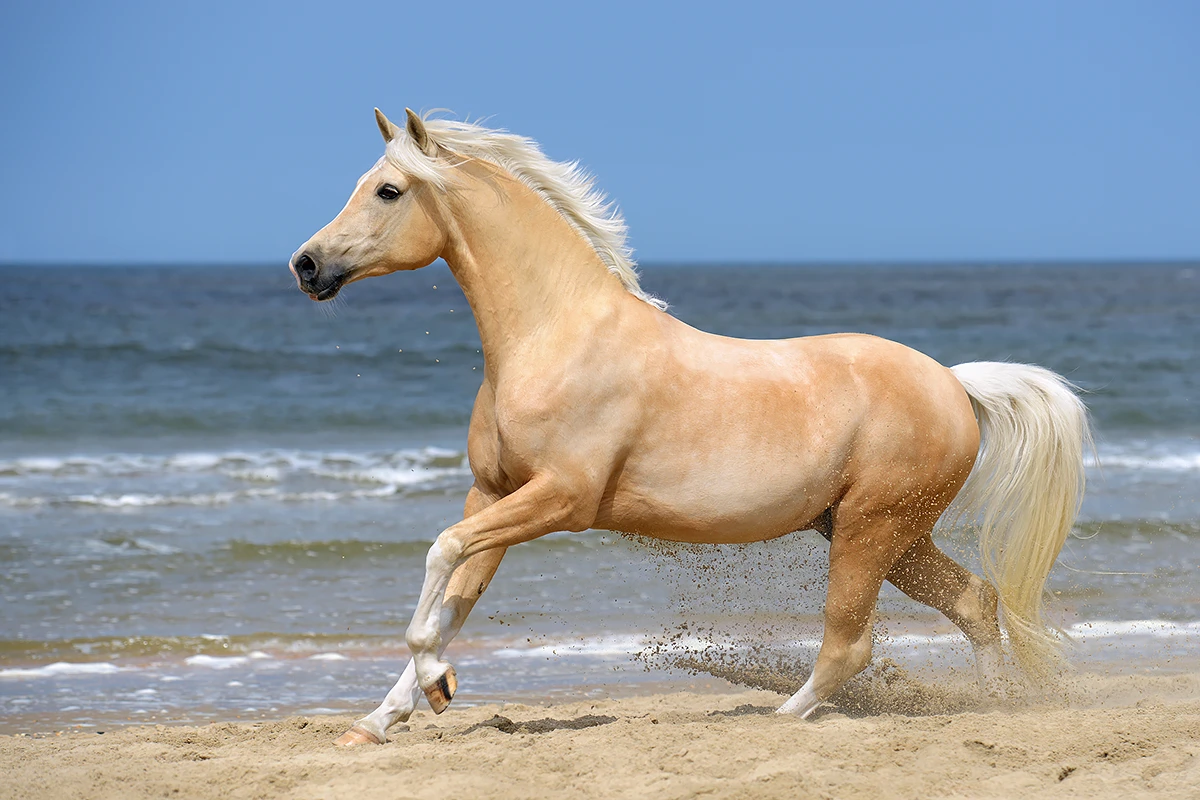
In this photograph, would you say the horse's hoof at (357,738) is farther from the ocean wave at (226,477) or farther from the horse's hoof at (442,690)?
the ocean wave at (226,477)

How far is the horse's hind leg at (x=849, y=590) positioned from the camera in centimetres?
414

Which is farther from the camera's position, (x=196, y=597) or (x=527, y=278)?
(x=196, y=597)

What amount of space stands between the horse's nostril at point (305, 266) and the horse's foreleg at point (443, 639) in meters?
1.07

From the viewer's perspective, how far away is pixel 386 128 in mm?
3818

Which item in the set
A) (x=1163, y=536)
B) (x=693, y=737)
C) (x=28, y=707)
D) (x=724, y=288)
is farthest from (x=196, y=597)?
(x=724, y=288)

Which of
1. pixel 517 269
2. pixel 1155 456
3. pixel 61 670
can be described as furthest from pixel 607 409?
pixel 1155 456

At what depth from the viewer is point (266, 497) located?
10008mm

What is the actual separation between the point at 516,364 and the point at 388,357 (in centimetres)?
1941

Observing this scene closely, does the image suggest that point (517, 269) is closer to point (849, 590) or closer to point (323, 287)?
point (323, 287)

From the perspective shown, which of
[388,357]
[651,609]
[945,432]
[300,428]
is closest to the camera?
[945,432]

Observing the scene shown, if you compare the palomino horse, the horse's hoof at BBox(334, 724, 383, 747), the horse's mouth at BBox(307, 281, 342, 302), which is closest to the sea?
the horse's mouth at BBox(307, 281, 342, 302)

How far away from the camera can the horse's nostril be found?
3.72 m

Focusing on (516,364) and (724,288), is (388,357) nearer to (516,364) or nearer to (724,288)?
(516,364)

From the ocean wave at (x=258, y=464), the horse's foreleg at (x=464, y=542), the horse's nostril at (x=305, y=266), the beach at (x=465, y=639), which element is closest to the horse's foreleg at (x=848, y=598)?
the beach at (x=465, y=639)
